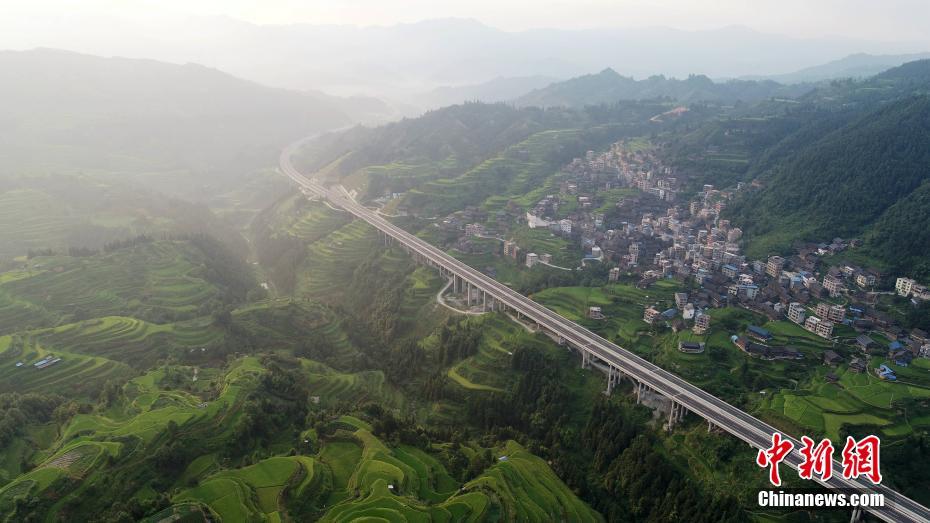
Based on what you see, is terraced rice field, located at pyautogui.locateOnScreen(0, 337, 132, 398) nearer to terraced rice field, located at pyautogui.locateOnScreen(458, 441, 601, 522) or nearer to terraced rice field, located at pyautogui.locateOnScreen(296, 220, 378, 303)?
terraced rice field, located at pyautogui.locateOnScreen(296, 220, 378, 303)

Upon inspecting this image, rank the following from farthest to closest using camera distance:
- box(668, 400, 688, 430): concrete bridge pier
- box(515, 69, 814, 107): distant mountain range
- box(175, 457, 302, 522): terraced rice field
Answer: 1. box(515, 69, 814, 107): distant mountain range
2. box(668, 400, 688, 430): concrete bridge pier
3. box(175, 457, 302, 522): terraced rice field

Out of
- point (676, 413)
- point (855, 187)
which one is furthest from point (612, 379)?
point (855, 187)

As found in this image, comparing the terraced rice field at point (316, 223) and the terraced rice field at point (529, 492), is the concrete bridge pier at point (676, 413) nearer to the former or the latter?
the terraced rice field at point (529, 492)

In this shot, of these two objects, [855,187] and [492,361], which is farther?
[855,187]

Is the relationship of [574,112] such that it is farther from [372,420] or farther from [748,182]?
[372,420]

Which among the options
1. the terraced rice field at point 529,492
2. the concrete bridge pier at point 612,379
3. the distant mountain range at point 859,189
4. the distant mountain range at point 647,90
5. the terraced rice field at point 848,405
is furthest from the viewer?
the distant mountain range at point 647,90

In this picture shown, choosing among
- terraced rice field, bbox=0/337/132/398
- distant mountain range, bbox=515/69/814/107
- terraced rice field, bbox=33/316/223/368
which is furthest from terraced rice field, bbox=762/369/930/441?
distant mountain range, bbox=515/69/814/107

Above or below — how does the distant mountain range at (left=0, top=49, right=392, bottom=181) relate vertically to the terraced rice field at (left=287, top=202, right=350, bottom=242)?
above

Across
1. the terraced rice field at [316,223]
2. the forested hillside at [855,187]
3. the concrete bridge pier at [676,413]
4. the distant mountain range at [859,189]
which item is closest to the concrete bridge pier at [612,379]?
the concrete bridge pier at [676,413]

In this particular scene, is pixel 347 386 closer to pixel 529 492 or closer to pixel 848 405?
pixel 529 492
